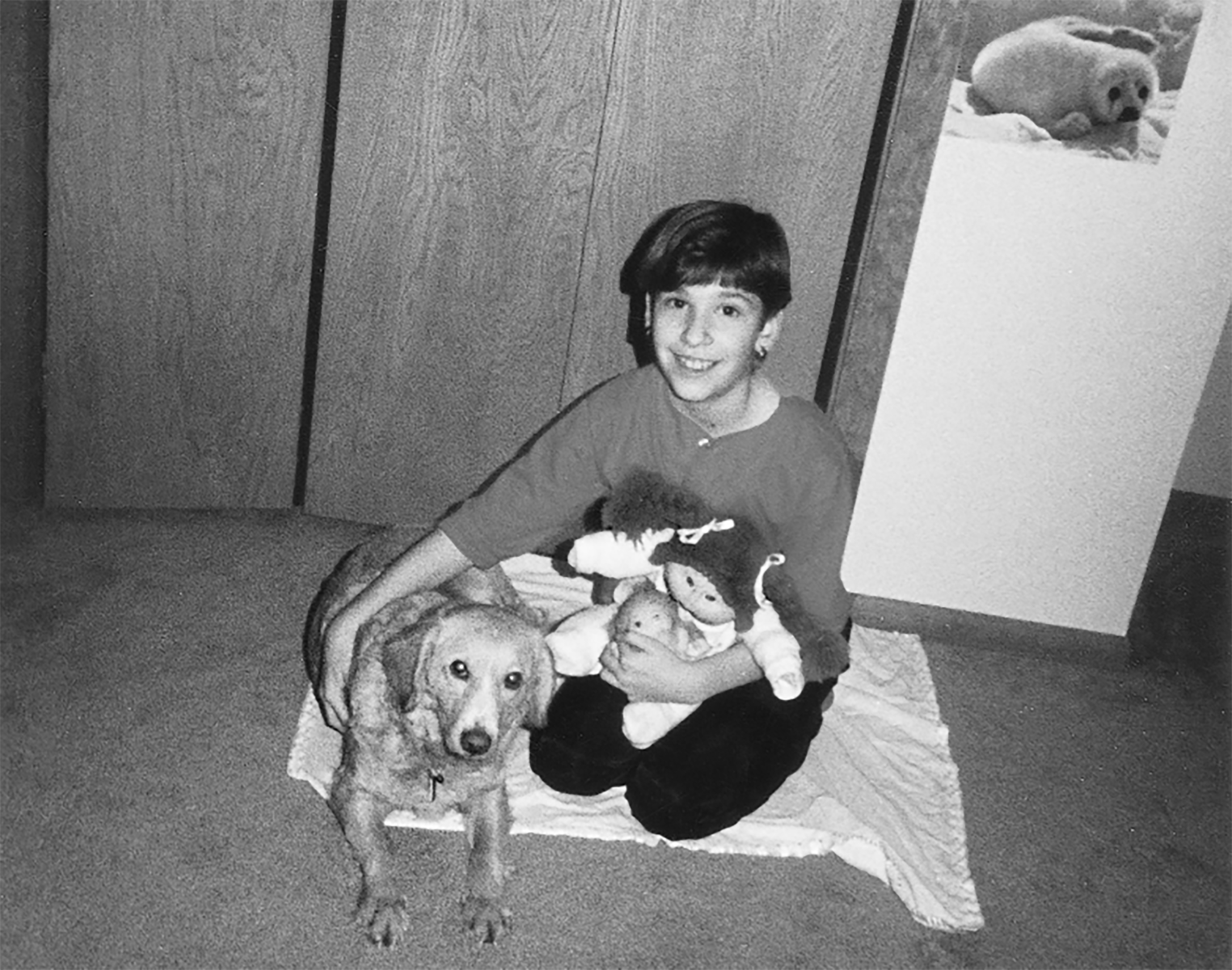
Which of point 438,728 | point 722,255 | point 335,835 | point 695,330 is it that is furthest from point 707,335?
point 335,835

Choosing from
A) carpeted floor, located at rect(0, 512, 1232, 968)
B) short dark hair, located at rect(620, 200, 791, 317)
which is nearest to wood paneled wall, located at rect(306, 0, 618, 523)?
carpeted floor, located at rect(0, 512, 1232, 968)

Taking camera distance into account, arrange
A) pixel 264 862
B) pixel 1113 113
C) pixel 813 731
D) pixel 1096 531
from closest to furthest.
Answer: pixel 264 862, pixel 813 731, pixel 1113 113, pixel 1096 531

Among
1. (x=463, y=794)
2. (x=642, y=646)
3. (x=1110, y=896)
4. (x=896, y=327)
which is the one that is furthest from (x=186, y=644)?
(x=1110, y=896)

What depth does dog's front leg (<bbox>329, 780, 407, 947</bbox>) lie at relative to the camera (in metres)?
2.00

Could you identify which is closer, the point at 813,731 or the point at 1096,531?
the point at 813,731

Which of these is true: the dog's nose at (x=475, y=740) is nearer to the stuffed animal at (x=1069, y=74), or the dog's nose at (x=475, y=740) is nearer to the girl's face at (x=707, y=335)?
the girl's face at (x=707, y=335)

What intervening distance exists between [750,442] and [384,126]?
47.1 inches

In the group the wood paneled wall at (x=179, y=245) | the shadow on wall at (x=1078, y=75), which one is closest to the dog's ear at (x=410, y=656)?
the wood paneled wall at (x=179, y=245)

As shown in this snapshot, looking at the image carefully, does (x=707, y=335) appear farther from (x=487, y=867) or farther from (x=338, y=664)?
(x=487, y=867)

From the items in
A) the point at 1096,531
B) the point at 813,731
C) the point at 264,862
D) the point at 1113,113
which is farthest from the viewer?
the point at 1096,531

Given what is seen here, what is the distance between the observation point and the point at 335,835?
2203 millimetres

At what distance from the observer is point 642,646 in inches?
83.7

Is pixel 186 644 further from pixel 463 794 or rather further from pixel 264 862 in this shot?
pixel 463 794

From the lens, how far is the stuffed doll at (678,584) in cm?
202
